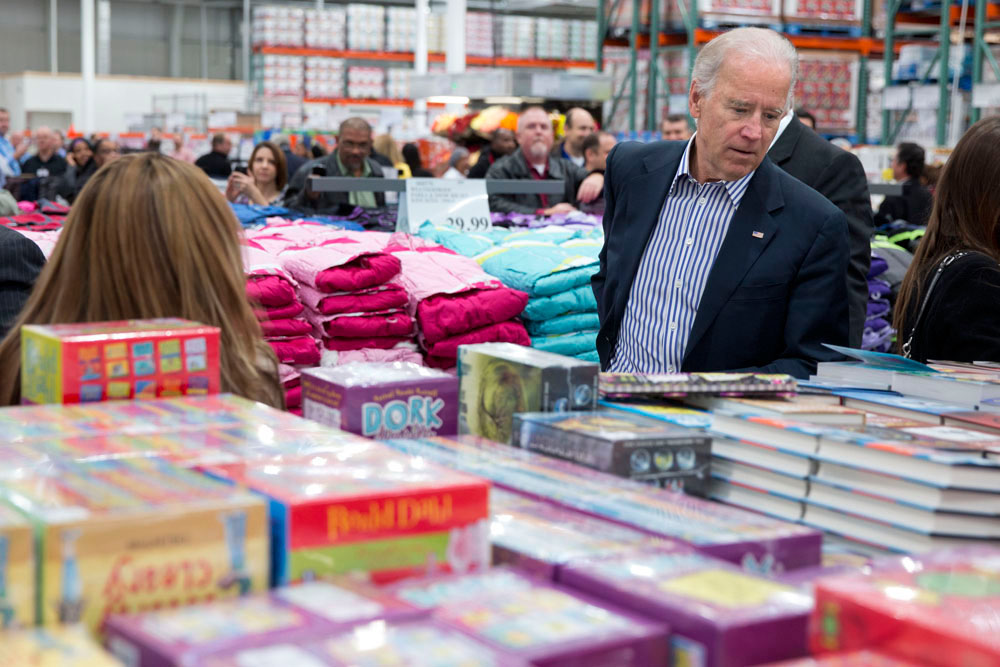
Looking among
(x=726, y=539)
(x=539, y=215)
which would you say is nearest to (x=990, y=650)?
(x=726, y=539)

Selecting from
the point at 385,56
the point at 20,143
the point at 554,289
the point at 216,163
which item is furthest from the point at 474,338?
the point at 20,143

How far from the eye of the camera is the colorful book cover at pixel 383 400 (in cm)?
161

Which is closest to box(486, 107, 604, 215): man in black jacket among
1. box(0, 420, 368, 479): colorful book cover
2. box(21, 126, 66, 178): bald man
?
box(0, 420, 368, 479): colorful book cover

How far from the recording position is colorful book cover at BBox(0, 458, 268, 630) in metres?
0.95

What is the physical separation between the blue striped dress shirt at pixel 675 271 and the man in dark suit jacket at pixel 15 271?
154 centimetres

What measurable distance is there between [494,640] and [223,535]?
259mm

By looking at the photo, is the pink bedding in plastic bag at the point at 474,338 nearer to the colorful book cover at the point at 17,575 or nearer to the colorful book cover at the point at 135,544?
the colorful book cover at the point at 135,544

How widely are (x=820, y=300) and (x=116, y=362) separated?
5.24 ft

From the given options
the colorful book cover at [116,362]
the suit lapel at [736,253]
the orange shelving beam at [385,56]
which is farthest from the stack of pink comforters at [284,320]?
the orange shelving beam at [385,56]

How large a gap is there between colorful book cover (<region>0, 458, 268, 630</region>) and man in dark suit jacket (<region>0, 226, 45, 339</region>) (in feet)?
6.95

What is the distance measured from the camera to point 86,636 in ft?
3.04

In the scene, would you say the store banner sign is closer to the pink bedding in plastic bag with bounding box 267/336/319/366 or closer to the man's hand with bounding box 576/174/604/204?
the pink bedding in plastic bag with bounding box 267/336/319/366

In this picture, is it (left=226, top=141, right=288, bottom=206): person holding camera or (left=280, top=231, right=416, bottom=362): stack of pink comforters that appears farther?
(left=226, top=141, right=288, bottom=206): person holding camera

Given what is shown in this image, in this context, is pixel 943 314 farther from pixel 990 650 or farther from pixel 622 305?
pixel 990 650
